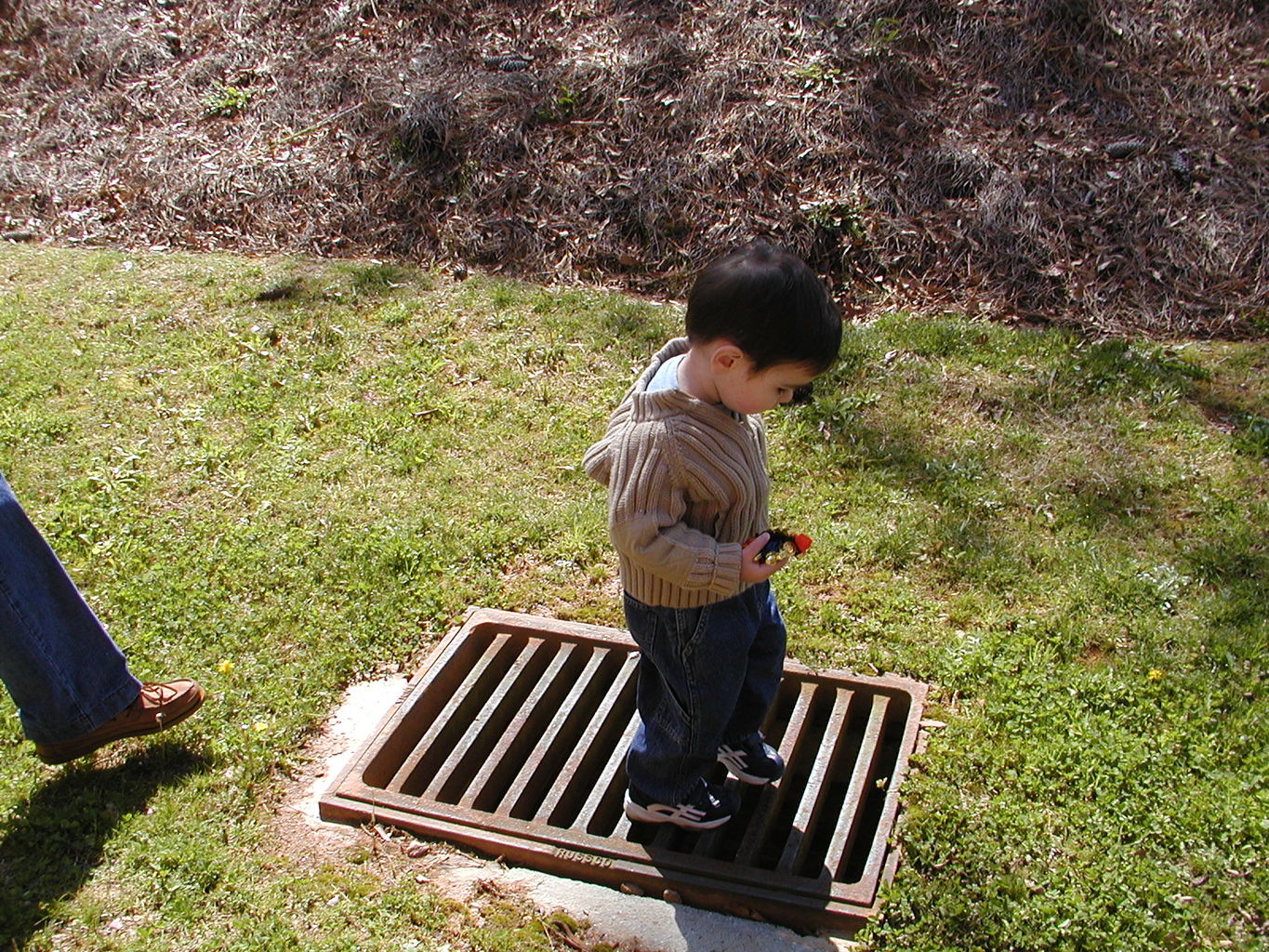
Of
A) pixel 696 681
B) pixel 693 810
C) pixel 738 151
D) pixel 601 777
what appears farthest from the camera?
pixel 738 151

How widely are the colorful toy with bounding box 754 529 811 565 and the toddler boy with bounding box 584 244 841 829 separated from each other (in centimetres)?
2

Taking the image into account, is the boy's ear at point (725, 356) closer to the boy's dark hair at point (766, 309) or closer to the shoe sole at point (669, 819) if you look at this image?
the boy's dark hair at point (766, 309)

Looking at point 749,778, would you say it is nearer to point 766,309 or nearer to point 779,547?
point 779,547

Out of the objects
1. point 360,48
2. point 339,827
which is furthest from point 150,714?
point 360,48

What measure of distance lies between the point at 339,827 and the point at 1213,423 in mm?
3368

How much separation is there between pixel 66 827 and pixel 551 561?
1.61 meters

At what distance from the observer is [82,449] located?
4.55 m

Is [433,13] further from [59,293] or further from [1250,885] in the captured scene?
[1250,885]

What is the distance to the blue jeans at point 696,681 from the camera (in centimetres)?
254

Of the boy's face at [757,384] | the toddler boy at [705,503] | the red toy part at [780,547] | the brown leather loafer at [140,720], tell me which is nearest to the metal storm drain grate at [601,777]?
the toddler boy at [705,503]

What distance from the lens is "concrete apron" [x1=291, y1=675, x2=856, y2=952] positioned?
101 inches

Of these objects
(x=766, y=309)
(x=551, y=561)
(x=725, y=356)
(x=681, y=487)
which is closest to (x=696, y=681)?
(x=681, y=487)

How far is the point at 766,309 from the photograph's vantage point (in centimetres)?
214

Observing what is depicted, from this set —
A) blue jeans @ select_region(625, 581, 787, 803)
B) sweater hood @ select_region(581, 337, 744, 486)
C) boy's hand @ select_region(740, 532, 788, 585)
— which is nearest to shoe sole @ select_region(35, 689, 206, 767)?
blue jeans @ select_region(625, 581, 787, 803)
